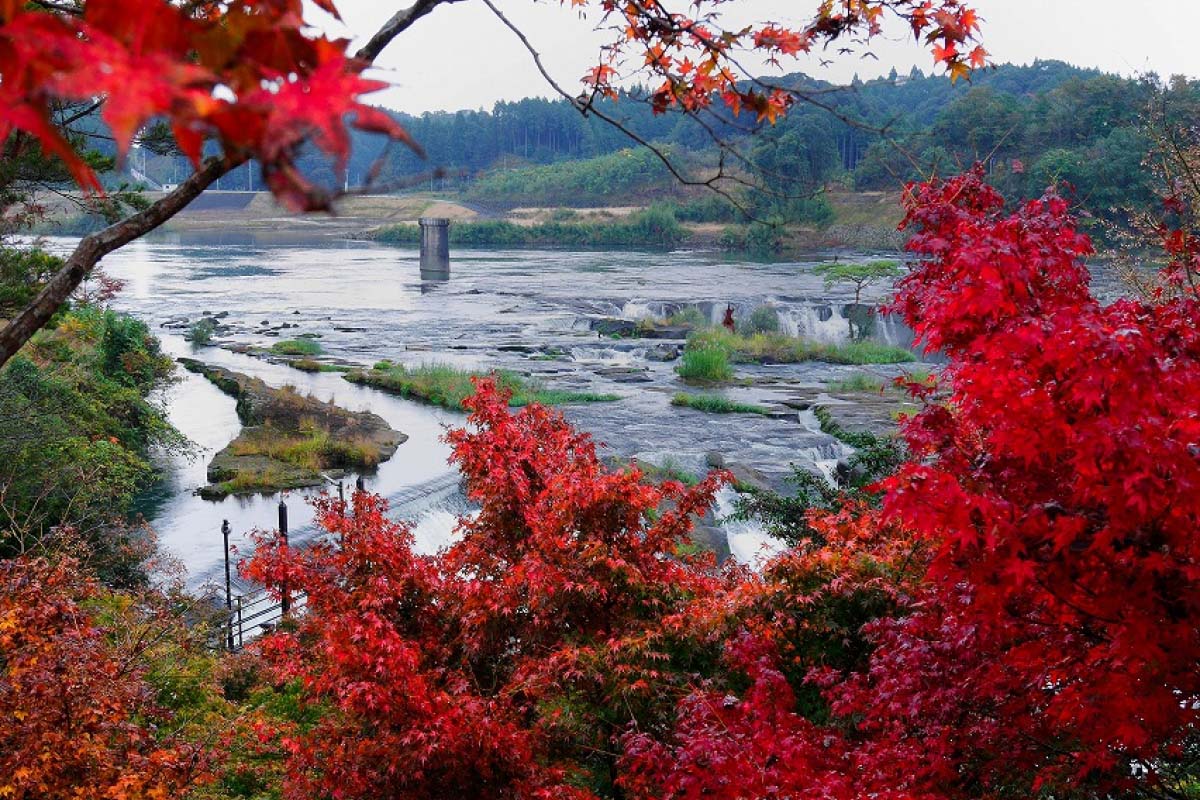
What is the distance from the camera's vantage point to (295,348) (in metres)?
30.5

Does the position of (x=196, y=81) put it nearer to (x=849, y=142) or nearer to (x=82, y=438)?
(x=82, y=438)

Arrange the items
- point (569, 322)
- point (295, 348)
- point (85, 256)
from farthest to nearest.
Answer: point (569, 322) → point (295, 348) → point (85, 256)

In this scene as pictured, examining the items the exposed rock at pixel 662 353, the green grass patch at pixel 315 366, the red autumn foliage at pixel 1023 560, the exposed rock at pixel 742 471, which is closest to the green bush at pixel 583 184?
the exposed rock at pixel 662 353

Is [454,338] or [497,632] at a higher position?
[497,632]

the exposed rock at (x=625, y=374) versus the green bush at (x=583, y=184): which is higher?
the green bush at (x=583, y=184)

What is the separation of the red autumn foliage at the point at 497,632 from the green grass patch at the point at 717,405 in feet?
52.3

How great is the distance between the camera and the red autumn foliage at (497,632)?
227 inches

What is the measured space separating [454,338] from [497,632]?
2650cm

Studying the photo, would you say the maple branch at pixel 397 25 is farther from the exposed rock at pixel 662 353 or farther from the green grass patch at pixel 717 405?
the exposed rock at pixel 662 353

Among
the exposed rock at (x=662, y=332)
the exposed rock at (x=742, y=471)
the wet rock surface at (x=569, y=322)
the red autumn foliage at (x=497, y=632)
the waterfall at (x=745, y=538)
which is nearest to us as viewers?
the red autumn foliage at (x=497, y=632)

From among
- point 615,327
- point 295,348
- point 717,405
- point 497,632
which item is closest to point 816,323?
point 615,327

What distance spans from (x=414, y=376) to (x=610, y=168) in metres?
60.5

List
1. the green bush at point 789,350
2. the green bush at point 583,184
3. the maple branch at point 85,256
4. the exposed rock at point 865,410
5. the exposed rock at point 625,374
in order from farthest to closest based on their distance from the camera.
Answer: the green bush at point 583,184, the green bush at point 789,350, the exposed rock at point 625,374, the exposed rock at point 865,410, the maple branch at point 85,256

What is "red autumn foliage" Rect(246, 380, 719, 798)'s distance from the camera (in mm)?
5770
